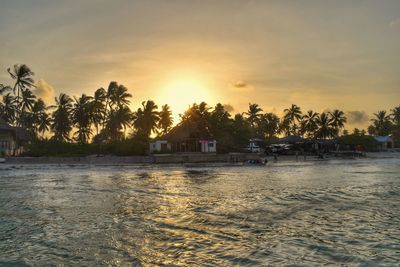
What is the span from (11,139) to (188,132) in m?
27.9

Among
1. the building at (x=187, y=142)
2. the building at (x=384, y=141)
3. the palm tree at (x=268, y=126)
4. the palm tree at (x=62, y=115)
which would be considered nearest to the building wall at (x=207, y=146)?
the building at (x=187, y=142)

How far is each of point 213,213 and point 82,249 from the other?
5.72m

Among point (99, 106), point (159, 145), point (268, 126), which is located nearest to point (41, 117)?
point (99, 106)

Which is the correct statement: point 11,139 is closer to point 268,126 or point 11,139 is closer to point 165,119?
point 165,119

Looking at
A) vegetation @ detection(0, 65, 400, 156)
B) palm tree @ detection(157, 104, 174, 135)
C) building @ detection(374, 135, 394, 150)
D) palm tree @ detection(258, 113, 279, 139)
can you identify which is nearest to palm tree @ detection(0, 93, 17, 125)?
vegetation @ detection(0, 65, 400, 156)

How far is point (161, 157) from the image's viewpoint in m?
51.2

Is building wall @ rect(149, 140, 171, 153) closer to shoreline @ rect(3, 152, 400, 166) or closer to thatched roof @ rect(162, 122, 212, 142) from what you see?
thatched roof @ rect(162, 122, 212, 142)

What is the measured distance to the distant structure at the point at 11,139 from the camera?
57031 millimetres

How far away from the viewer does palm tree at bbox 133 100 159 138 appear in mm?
77938

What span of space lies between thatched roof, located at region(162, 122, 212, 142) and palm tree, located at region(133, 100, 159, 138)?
14578mm

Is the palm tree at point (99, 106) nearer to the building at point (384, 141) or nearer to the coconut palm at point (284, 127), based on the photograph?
the coconut palm at point (284, 127)

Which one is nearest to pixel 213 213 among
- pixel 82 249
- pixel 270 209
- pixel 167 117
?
pixel 270 209

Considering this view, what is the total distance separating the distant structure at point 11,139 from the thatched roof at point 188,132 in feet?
77.2

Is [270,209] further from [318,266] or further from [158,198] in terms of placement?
[318,266]
